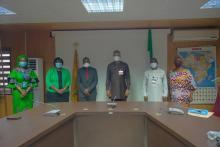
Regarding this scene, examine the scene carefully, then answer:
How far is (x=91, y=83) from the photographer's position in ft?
14.1

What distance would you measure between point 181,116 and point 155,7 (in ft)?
6.80

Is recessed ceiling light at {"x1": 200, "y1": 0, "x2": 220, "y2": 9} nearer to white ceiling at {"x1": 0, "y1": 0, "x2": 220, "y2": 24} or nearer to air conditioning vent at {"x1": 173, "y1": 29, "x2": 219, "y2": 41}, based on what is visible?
white ceiling at {"x1": 0, "y1": 0, "x2": 220, "y2": 24}

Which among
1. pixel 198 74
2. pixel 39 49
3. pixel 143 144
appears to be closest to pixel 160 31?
pixel 198 74

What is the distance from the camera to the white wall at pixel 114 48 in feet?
16.2

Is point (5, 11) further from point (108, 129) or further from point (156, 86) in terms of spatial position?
point (156, 86)

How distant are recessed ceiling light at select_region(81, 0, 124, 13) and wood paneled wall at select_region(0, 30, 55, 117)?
1813 millimetres

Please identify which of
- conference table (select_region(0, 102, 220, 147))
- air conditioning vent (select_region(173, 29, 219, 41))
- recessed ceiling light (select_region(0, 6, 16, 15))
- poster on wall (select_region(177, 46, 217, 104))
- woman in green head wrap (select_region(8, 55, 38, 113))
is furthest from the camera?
poster on wall (select_region(177, 46, 217, 104))

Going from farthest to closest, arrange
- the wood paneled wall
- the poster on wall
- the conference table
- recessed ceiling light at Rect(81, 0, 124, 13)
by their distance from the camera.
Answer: the wood paneled wall, the poster on wall, recessed ceiling light at Rect(81, 0, 124, 13), the conference table

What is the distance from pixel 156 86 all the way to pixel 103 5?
1.81 meters

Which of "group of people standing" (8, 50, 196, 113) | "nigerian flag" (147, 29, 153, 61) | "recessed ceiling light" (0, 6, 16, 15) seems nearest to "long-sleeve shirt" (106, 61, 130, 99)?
"group of people standing" (8, 50, 196, 113)

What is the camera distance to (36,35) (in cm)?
512

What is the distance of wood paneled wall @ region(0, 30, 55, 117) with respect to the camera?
5.09 meters

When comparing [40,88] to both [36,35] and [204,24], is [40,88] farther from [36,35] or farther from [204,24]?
[204,24]

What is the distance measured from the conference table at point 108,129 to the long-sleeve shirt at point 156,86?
181 cm
